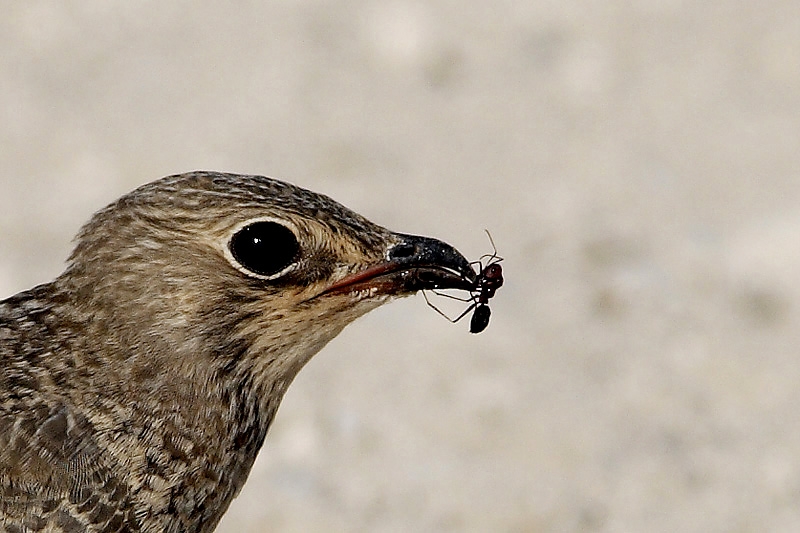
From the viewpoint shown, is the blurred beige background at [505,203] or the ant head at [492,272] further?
the blurred beige background at [505,203]

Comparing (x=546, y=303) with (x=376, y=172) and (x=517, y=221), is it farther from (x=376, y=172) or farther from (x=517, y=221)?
(x=376, y=172)

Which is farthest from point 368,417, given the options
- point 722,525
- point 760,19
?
Answer: point 760,19

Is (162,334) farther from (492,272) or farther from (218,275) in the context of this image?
(492,272)

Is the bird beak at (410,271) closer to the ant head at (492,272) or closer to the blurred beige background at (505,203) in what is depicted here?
the ant head at (492,272)

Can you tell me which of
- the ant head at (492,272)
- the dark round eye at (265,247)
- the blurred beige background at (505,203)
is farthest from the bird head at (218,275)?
the blurred beige background at (505,203)

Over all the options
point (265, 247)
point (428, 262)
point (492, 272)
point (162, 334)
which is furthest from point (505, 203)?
point (162, 334)

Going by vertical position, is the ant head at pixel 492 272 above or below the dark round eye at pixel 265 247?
above
